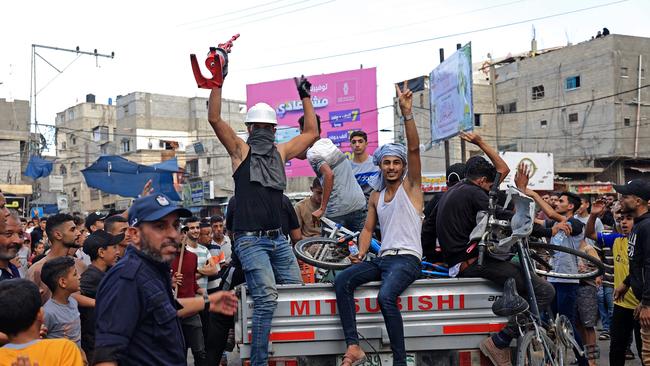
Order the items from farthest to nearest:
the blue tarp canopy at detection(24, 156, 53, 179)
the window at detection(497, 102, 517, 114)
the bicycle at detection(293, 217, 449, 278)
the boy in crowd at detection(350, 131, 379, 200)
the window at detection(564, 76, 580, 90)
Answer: the window at detection(497, 102, 517, 114) → the window at detection(564, 76, 580, 90) → the blue tarp canopy at detection(24, 156, 53, 179) → the boy in crowd at detection(350, 131, 379, 200) → the bicycle at detection(293, 217, 449, 278)

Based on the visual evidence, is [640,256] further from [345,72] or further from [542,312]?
[345,72]

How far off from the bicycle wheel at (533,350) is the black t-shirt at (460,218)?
2.82 feet

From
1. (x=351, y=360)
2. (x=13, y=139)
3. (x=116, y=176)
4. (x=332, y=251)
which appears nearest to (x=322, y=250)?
(x=332, y=251)

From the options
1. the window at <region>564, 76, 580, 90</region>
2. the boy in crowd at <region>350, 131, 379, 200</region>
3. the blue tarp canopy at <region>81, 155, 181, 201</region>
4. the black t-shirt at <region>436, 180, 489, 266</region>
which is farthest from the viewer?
the window at <region>564, 76, 580, 90</region>

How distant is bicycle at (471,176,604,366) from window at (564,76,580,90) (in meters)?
38.7

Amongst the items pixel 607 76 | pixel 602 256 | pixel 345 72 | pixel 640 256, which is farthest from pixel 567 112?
pixel 640 256

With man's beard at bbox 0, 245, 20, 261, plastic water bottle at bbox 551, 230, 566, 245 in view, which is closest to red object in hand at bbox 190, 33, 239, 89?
man's beard at bbox 0, 245, 20, 261

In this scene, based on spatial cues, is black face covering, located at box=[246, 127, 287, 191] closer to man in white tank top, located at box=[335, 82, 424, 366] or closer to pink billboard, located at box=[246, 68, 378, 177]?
man in white tank top, located at box=[335, 82, 424, 366]

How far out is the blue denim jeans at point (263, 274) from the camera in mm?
5051

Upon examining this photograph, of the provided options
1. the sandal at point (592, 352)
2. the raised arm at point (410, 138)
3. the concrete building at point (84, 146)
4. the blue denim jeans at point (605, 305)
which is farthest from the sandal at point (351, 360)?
the concrete building at point (84, 146)

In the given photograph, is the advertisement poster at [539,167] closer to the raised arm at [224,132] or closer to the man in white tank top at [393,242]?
the man in white tank top at [393,242]

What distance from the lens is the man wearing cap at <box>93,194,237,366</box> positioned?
316 cm

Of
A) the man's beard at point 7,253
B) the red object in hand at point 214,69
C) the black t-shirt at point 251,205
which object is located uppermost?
the red object in hand at point 214,69

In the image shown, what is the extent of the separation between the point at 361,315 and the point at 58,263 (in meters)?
2.35
